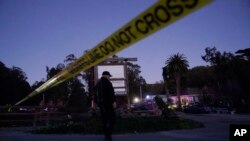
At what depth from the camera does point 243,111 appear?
42.8m

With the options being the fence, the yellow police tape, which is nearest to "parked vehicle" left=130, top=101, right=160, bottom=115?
the fence

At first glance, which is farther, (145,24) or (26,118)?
(26,118)

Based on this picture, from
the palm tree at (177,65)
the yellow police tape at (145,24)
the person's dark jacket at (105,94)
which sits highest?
the palm tree at (177,65)

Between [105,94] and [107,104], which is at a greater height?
[105,94]

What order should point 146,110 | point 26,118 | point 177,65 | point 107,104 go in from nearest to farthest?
point 107,104 → point 26,118 → point 146,110 → point 177,65

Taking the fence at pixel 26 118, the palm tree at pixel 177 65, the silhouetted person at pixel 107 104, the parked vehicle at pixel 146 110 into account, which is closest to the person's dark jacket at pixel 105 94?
the silhouetted person at pixel 107 104

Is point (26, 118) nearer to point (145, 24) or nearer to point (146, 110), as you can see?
point (146, 110)

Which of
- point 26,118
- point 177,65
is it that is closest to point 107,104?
point 26,118

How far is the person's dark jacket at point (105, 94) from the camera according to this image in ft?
22.3

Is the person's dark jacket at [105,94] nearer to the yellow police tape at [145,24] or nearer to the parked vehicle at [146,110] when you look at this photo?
the yellow police tape at [145,24]

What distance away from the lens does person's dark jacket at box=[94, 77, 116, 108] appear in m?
6.80

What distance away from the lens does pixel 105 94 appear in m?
6.83

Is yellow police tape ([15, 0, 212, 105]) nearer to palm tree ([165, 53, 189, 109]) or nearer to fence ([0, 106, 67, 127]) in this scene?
fence ([0, 106, 67, 127])

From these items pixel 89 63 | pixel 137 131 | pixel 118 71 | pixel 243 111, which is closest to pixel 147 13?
pixel 89 63
